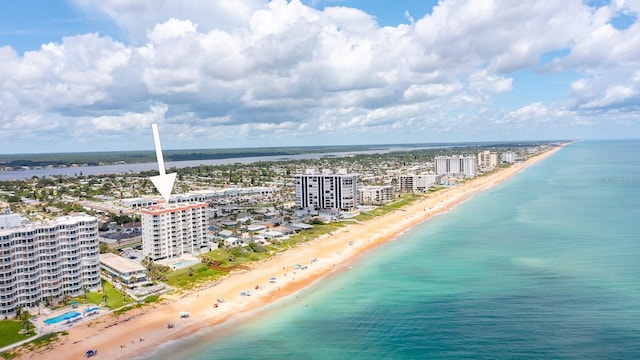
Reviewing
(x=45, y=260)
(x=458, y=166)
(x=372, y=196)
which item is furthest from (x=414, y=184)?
(x=45, y=260)

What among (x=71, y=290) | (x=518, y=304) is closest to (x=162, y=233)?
(x=71, y=290)

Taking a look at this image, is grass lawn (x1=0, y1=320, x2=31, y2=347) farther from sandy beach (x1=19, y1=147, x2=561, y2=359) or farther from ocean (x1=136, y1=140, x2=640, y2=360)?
ocean (x1=136, y1=140, x2=640, y2=360)

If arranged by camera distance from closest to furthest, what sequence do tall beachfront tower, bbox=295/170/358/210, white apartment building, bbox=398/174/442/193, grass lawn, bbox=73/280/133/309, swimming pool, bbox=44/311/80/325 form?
swimming pool, bbox=44/311/80/325, grass lawn, bbox=73/280/133/309, tall beachfront tower, bbox=295/170/358/210, white apartment building, bbox=398/174/442/193

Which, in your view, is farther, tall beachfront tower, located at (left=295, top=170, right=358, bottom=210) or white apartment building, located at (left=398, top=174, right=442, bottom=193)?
white apartment building, located at (left=398, top=174, right=442, bottom=193)

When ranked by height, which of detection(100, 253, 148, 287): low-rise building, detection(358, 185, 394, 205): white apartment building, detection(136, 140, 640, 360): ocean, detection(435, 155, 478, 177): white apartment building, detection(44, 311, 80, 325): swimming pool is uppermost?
detection(435, 155, 478, 177): white apartment building

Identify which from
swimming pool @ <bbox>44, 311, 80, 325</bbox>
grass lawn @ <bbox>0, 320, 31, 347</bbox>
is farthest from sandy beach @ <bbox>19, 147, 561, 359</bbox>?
grass lawn @ <bbox>0, 320, 31, 347</bbox>

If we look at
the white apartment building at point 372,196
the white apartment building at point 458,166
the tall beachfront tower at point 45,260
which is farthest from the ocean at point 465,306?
the white apartment building at point 458,166

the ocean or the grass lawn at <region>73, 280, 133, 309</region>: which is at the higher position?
the grass lawn at <region>73, 280, 133, 309</region>
